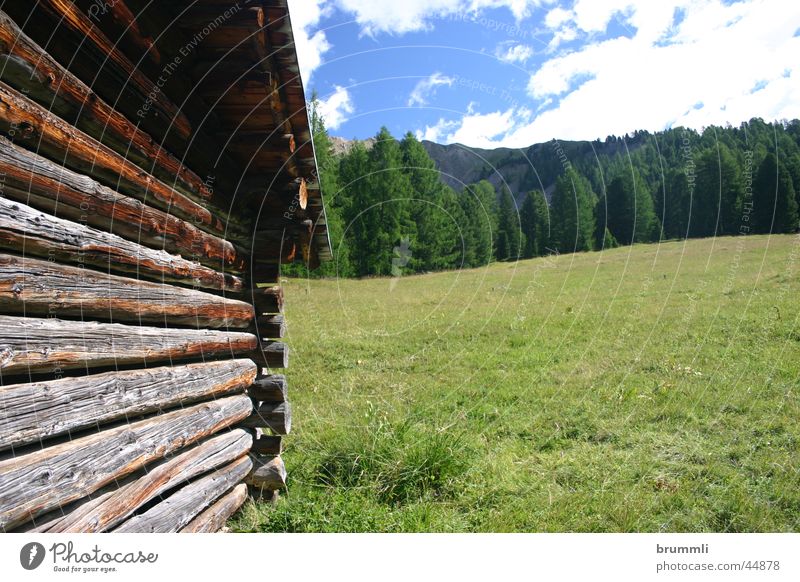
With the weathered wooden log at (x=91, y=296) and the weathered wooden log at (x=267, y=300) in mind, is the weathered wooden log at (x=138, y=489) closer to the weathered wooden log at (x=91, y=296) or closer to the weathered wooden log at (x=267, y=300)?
the weathered wooden log at (x=91, y=296)

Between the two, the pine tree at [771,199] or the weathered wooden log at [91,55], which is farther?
the pine tree at [771,199]

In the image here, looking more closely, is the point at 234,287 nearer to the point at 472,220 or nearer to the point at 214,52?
the point at 214,52

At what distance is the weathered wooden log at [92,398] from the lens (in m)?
2.46

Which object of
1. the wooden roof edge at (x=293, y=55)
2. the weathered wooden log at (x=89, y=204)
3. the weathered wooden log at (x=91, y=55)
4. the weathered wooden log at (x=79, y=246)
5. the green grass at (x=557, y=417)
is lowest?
the green grass at (x=557, y=417)

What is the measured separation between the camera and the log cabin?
2611mm

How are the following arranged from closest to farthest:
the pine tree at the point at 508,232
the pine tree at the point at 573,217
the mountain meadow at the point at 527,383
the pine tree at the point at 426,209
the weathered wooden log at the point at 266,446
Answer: the mountain meadow at the point at 527,383
the weathered wooden log at the point at 266,446
the pine tree at the point at 426,209
the pine tree at the point at 573,217
the pine tree at the point at 508,232

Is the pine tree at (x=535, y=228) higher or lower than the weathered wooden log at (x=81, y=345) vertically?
higher

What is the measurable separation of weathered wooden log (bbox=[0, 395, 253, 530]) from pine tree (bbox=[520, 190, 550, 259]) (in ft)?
141

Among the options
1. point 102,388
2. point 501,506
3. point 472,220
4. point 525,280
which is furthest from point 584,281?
point 102,388

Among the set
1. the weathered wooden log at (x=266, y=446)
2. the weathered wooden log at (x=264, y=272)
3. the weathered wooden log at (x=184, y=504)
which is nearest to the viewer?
the weathered wooden log at (x=184, y=504)

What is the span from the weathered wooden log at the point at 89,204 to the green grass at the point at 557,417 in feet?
9.17

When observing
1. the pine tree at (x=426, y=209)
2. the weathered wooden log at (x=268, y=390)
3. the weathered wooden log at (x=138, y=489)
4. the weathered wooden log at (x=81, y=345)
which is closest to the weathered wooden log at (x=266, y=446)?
the weathered wooden log at (x=268, y=390)

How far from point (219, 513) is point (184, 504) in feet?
2.93
